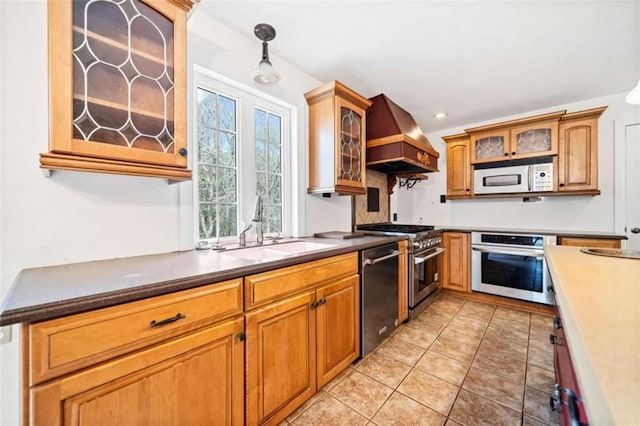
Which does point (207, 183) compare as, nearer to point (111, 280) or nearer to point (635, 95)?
point (111, 280)

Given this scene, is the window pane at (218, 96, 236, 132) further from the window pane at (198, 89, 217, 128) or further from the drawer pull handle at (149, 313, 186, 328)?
the drawer pull handle at (149, 313, 186, 328)

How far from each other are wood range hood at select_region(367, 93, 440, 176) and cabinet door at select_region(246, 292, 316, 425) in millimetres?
1706

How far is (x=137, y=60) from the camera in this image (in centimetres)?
115

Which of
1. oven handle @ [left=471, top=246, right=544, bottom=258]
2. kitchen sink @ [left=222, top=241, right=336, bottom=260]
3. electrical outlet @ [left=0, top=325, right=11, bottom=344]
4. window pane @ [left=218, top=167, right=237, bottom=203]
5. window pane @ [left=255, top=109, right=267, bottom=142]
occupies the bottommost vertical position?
oven handle @ [left=471, top=246, right=544, bottom=258]

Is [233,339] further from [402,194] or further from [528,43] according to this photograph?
[402,194]

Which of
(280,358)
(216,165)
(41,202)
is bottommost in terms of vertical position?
(280,358)

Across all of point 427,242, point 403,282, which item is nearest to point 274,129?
point 403,282

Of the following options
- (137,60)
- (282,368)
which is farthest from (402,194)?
(137,60)

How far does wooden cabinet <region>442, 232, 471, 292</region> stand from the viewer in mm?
3225

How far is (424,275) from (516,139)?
2.02 metres

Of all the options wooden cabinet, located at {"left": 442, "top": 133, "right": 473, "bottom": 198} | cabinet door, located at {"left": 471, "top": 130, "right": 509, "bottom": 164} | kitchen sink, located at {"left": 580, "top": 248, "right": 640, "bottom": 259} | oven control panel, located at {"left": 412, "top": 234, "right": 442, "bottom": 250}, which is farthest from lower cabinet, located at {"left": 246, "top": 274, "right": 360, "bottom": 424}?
cabinet door, located at {"left": 471, "top": 130, "right": 509, "bottom": 164}

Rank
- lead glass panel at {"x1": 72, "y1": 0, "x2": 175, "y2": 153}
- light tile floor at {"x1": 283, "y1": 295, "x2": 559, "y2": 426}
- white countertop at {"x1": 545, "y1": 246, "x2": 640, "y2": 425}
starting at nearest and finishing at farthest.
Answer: white countertop at {"x1": 545, "y1": 246, "x2": 640, "y2": 425}
lead glass panel at {"x1": 72, "y1": 0, "x2": 175, "y2": 153}
light tile floor at {"x1": 283, "y1": 295, "x2": 559, "y2": 426}

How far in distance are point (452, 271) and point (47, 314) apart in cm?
363

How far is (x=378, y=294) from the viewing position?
2062 millimetres
